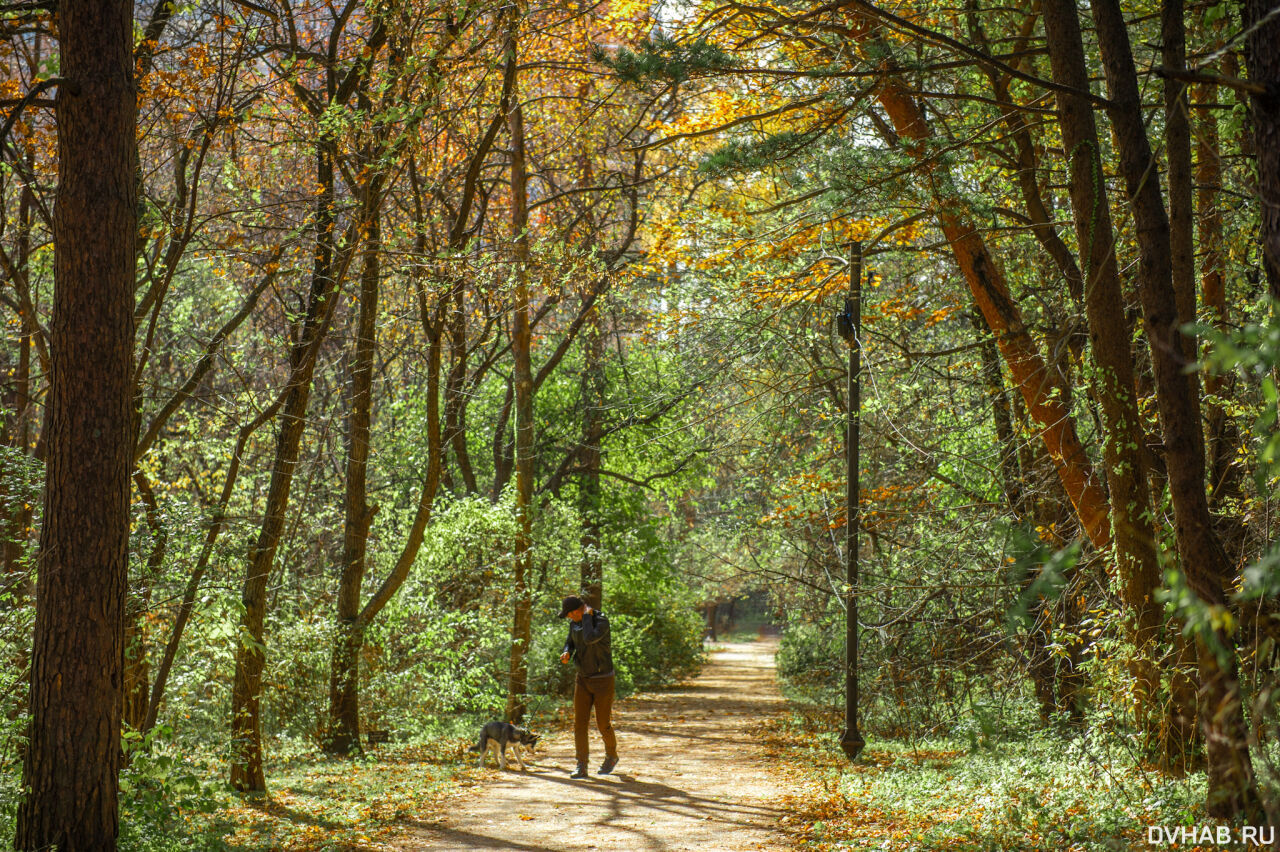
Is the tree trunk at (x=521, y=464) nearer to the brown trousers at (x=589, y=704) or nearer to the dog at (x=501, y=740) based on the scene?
the dog at (x=501, y=740)

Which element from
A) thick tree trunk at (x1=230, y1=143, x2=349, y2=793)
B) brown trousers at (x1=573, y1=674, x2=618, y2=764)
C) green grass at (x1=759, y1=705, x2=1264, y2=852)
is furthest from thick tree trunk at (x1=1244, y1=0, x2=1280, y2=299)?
brown trousers at (x1=573, y1=674, x2=618, y2=764)

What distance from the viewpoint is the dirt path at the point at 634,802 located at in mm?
7773

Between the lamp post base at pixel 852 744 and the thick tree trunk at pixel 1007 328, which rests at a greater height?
the thick tree trunk at pixel 1007 328

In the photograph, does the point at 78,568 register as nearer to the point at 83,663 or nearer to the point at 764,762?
the point at 83,663

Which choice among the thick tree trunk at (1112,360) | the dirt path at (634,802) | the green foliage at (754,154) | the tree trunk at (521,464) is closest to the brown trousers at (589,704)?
the dirt path at (634,802)

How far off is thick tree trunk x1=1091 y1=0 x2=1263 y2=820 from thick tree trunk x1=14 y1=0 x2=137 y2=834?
20.1 ft

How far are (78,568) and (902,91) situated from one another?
603cm

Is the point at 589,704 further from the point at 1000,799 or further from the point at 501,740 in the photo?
the point at 1000,799

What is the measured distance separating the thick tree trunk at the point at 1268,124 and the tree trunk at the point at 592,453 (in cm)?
1710

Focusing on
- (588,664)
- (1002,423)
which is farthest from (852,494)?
(588,664)

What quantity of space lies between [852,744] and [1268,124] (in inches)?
385

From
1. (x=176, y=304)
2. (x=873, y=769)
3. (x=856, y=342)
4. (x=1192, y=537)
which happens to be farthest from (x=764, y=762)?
(x=176, y=304)

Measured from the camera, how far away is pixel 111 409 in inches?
246

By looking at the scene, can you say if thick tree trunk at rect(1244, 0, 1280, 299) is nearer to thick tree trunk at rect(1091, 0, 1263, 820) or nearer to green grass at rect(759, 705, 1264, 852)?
thick tree trunk at rect(1091, 0, 1263, 820)
